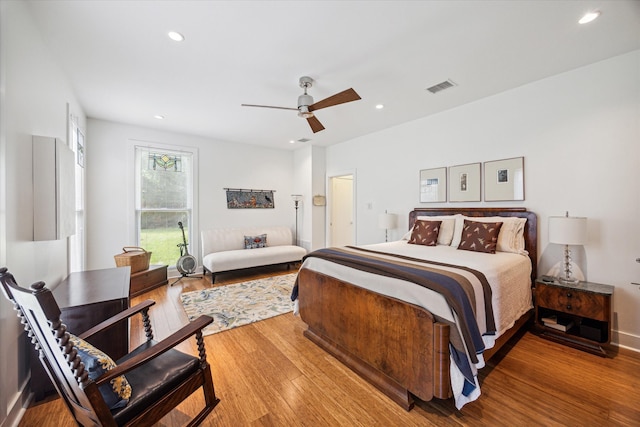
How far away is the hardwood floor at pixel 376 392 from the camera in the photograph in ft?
5.31

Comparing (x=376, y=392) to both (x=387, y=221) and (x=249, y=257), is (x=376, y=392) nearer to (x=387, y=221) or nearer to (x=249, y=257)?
(x=387, y=221)

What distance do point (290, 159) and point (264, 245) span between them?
7.56 feet

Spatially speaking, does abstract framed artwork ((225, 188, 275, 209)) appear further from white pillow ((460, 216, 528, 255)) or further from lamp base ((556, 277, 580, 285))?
lamp base ((556, 277, 580, 285))

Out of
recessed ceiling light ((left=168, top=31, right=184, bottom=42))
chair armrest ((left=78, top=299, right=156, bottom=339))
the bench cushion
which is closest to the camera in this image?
chair armrest ((left=78, top=299, right=156, bottom=339))

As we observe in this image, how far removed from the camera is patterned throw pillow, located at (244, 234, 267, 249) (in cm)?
544

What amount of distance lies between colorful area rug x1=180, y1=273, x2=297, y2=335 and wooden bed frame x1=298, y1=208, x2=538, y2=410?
2.62ft

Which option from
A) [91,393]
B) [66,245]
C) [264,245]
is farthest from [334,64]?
[264,245]

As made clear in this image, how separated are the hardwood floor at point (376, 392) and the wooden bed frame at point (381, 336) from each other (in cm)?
11

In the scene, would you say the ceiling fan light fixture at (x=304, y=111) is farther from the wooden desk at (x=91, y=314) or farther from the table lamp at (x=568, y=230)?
the table lamp at (x=568, y=230)

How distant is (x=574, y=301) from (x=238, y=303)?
3.75 meters

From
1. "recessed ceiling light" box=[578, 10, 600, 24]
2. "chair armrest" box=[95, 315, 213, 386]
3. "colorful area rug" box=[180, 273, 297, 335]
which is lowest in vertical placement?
"colorful area rug" box=[180, 273, 297, 335]

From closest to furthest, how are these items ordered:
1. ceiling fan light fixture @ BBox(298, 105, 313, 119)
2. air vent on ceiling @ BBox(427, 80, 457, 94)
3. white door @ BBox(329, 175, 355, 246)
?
ceiling fan light fixture @ BBox(298, 105, 313, 119), air vent on ceiling @ BBox(427, 80, 457, 94), white door @ BBox(329, 175, 355, 246)

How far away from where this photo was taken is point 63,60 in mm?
2561

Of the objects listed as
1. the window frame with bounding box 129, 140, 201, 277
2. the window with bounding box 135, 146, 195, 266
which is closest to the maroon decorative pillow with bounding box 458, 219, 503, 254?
the window frame with bounding box 129, 140, 201, 277
